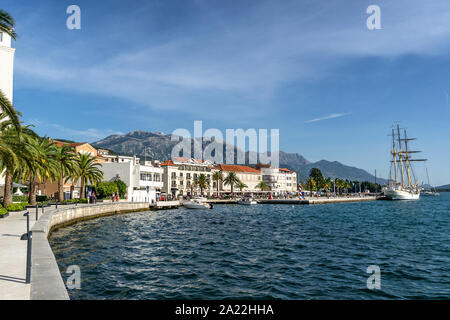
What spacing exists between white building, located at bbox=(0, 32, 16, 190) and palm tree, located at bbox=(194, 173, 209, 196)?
7210 centimetres

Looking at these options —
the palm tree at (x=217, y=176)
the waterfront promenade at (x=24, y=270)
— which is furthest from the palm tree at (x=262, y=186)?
the waterfront promenade at (x=24, y=270)

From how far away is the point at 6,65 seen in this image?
61188 mm

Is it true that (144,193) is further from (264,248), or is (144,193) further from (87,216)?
(264,248)

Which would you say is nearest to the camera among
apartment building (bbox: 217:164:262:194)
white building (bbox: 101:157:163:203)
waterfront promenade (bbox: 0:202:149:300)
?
waterfront promenade (bbox: 0:202:149:300)

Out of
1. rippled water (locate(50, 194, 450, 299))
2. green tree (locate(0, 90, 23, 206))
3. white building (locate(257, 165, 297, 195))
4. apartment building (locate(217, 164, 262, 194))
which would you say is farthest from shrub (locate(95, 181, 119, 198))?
white building (locate(257, 165, 297, 195))

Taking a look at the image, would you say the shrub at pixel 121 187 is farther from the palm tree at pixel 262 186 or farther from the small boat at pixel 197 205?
the palm tree at pixel 262 186

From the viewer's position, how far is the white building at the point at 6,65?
60.7m

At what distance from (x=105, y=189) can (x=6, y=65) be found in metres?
29.3

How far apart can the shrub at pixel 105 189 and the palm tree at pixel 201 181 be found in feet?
183

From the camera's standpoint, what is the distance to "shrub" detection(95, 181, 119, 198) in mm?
68312

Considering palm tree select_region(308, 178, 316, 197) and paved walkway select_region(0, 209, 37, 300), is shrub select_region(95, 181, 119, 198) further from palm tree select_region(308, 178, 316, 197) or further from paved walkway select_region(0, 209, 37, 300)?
palm tree select_region(308, 178, 316, 197)
